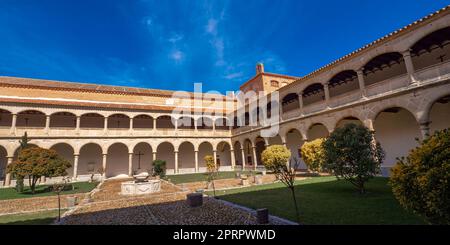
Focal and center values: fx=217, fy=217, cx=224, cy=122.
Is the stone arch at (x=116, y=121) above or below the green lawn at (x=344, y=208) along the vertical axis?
above

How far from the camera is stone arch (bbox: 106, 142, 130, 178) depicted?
25.8m

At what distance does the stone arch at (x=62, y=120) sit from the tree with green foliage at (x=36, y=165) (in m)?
10.4

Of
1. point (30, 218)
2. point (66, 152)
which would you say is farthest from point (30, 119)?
point (30, 218)

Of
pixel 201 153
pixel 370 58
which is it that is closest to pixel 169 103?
pixel 201 153

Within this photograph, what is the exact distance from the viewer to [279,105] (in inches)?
862

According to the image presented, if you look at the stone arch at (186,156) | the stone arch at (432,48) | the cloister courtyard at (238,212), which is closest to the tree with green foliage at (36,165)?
the cloister courtyard at (238,212)

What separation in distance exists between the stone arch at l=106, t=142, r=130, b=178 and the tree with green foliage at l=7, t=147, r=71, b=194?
11.1 m

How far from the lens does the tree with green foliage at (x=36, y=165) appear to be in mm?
13633

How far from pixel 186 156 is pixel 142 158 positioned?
5750mm

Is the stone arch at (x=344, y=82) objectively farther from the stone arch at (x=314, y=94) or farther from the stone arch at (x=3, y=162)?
the stone arch at (x=3, y=162)

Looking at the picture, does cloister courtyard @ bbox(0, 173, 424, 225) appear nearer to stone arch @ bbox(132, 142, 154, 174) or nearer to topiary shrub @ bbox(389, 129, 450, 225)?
topiary shrub @ bbox(389, 129, 450, 225)

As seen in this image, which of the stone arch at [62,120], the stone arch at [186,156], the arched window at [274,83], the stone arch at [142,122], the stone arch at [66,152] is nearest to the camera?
the stone arch at [66,152]

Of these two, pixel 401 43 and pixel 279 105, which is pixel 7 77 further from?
pixel 401 43
